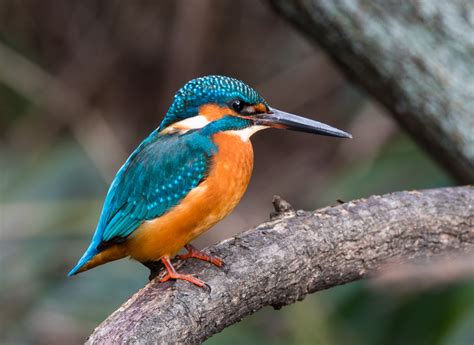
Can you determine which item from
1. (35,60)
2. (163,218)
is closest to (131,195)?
(163,218)

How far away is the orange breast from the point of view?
2.69m

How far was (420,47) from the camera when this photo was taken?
332cm

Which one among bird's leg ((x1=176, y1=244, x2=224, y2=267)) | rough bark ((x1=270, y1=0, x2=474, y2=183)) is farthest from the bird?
rough bark ((x1=270, y1=0, x2=474, y2=183))

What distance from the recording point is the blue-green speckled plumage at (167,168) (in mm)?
2730

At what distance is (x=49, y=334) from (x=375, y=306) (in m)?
1.64

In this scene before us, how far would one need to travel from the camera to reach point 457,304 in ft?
11.9

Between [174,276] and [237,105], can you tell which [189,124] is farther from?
[174,276]

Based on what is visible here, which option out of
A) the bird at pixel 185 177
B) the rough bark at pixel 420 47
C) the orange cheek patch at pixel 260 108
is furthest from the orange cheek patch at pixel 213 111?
the rough bark at pixel 420 47

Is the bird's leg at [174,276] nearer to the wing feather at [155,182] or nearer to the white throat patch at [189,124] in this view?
the wing feather at [155,182]

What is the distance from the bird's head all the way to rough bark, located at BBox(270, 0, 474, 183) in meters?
0.63

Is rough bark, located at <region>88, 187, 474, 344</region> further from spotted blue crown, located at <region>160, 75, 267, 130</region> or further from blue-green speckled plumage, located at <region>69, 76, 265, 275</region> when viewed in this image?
spotted blue crown, located at <region>160, 75, 267, 130</region>

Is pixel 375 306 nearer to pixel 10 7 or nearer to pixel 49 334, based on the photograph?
pixel 49 334

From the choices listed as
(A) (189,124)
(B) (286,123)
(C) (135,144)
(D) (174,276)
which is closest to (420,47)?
(B) (286,123)

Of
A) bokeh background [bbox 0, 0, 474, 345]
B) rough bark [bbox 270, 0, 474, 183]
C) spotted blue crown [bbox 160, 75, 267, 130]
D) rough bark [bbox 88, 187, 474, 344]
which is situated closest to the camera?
rough bark [bbox 88, 187, 474, 344]
